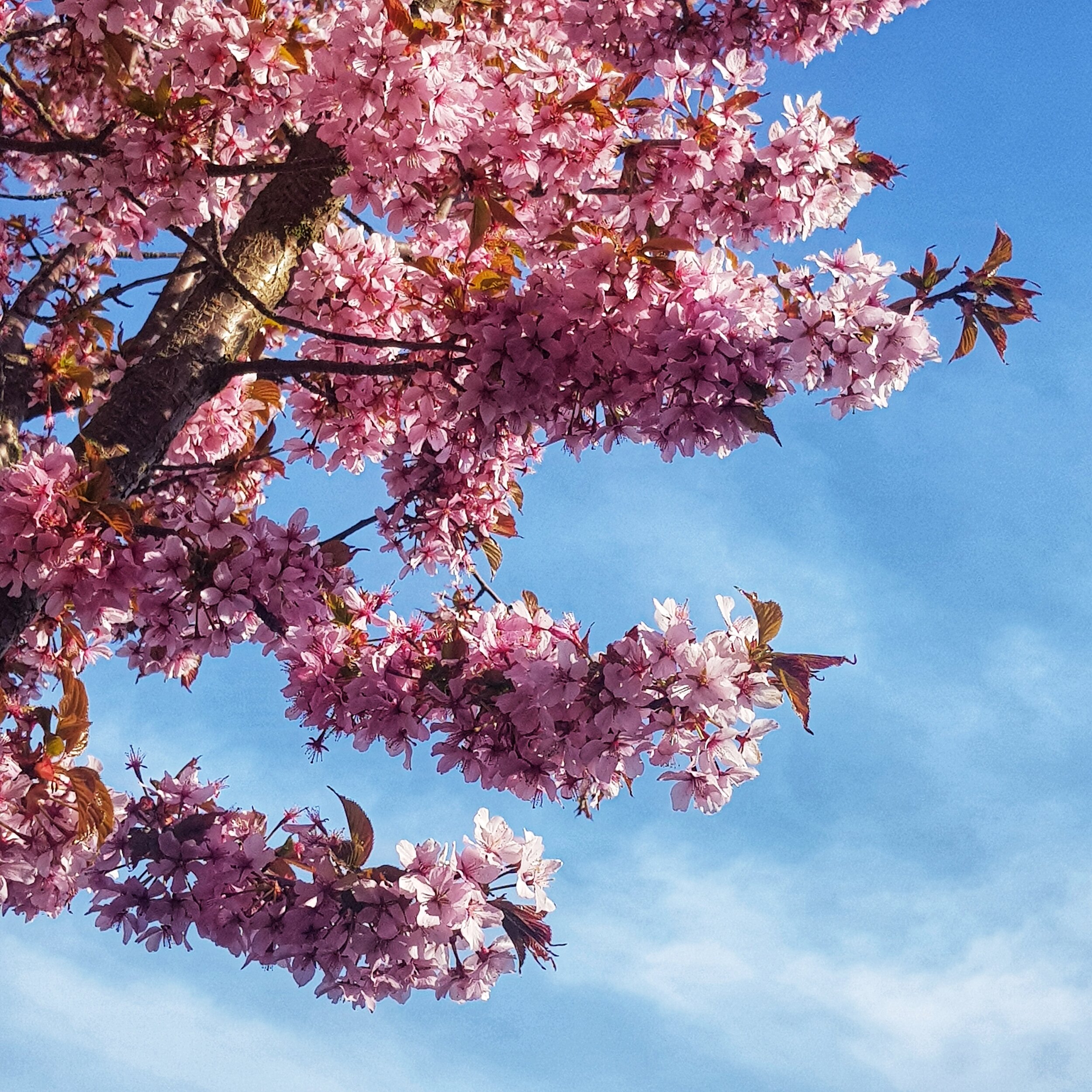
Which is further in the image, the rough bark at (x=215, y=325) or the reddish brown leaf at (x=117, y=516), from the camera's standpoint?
the rough bark at (x=215, y=325)

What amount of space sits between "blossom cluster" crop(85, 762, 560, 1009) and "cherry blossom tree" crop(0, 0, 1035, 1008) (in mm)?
14

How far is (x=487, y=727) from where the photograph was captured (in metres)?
3.89

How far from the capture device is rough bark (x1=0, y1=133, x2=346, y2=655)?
4023 millimetres

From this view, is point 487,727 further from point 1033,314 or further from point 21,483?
point 1033,314

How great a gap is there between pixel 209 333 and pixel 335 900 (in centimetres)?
247

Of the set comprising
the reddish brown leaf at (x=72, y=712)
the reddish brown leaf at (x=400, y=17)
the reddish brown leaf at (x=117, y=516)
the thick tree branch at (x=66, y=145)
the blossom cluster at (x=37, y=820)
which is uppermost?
the reddish brown leaf at (x=400, y=17)

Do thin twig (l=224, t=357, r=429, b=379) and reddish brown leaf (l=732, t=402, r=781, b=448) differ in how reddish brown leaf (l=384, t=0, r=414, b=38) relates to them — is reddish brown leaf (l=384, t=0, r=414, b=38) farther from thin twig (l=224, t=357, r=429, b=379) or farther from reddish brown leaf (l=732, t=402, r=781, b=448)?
reddish brown leaf (l=732, t=402, r=781, b=448)

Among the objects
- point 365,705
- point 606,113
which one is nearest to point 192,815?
point 365,705

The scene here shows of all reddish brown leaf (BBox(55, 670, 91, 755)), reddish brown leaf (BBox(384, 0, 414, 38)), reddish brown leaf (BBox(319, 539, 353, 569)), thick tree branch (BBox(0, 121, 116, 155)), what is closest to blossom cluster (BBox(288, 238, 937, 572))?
reddish brown leaf (BBox(319, 539, 353, 569))

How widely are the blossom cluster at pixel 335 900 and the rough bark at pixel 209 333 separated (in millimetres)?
1195

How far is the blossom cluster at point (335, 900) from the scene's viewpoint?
12.5 ft

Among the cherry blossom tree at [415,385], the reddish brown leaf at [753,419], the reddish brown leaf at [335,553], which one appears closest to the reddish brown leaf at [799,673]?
the cherry blossom tree at [415,385]

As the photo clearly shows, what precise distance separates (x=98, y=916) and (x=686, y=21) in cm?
483

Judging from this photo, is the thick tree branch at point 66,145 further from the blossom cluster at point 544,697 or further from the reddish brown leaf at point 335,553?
the blossom cluster at point 544,697
